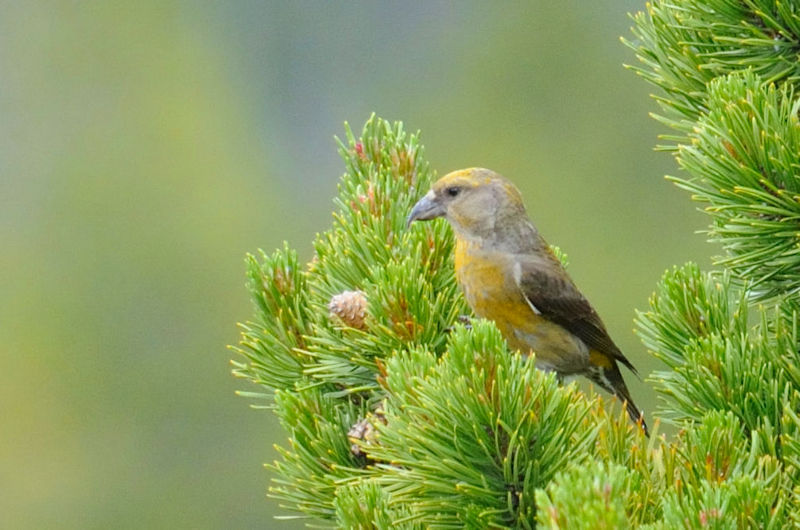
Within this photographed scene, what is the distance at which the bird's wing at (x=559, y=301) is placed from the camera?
4.07 meters

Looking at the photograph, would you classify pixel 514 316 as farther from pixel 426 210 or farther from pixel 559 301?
pixel 426 210

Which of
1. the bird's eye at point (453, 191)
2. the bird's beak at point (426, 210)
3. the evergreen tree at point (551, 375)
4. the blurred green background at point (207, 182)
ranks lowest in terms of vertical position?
the evergreen tree at point (551, 375)

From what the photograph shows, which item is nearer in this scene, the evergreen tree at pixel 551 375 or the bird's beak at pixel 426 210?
the evergreen tree at pixel 551 375

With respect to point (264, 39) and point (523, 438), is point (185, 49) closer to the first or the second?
point (264, 39)

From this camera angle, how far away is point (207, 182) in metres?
37.6

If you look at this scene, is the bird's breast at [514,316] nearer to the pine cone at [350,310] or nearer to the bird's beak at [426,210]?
the bird's beak at [426,210]

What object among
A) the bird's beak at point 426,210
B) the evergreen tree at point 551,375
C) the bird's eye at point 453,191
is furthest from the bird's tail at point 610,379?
the evergreen tree at point 551,375

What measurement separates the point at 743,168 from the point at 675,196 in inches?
1261

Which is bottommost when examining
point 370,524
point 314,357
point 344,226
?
point 370,524

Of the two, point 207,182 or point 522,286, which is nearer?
point 522,286

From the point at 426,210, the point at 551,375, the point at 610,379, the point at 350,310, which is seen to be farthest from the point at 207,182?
the point at 551,375

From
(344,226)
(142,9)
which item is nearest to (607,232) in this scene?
(142,9)

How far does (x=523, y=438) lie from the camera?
6.07 ft

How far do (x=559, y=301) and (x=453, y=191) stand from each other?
2.18ft
